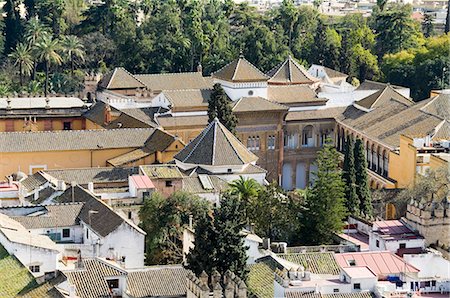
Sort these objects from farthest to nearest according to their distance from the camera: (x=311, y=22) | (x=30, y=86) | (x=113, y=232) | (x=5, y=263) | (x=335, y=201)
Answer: (x=311, y=22) → (x=30, y=86) → (x=335, y=201) → (x=113, y=232) → (x=5, y=263)

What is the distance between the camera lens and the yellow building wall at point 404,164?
47250 mm

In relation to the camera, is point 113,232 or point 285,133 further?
point 285,133

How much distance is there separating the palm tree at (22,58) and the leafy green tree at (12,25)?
4.06 metres

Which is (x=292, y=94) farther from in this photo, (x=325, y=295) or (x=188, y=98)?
(x=325, y=295)

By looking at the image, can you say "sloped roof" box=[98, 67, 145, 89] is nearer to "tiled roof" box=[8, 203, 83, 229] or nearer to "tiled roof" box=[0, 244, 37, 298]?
"tiled roof" box=[8, 203, 83, 229]

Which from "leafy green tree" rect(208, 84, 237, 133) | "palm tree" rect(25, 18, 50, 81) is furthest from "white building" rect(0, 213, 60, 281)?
"palm tree" rect(25, 18, 50, 81)

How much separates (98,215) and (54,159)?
36.9 ft

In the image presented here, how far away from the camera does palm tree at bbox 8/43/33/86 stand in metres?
68.9

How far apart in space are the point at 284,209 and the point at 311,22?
145 ft

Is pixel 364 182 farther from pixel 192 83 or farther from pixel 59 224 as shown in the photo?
pixel 192 83

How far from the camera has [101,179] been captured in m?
43.9

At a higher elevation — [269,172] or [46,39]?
[46,39]

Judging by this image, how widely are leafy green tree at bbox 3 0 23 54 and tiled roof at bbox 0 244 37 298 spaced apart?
41.9 metres

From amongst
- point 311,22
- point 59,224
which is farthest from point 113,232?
point 311,22
